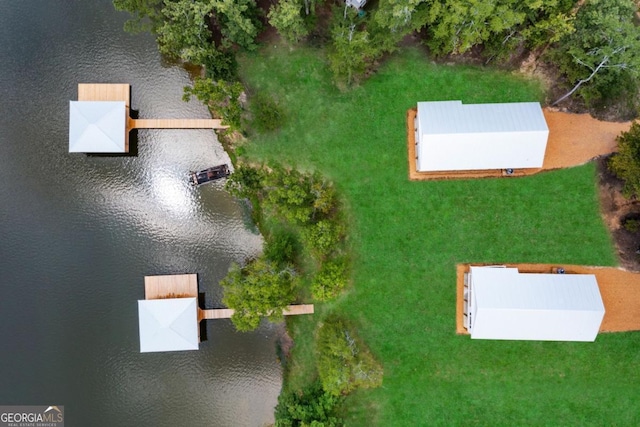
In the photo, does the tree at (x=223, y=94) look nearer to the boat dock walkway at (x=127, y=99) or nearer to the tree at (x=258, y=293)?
the boat dock walkway at (x=127, y=99)

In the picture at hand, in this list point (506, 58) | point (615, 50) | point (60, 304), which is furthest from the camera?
point (60, 304)

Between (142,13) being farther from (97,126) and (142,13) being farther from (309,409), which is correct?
(309,409)

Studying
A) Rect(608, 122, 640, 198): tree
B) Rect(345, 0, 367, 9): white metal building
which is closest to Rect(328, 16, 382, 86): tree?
Rect(345, 0, 367, 9): white metal building

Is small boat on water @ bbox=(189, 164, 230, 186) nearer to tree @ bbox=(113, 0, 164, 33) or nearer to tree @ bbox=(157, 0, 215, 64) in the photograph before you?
tree @ bbox=(157, 0, 215, 64)

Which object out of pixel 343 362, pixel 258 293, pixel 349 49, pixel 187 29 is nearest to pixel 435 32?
pixel 349 49

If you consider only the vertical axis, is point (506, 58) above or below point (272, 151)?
above

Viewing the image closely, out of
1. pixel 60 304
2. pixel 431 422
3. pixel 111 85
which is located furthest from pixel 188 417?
pixel 111 85

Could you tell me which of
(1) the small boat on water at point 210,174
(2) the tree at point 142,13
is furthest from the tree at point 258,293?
(2) the tree at point 142,13

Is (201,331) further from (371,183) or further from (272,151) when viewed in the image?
(371,183)
